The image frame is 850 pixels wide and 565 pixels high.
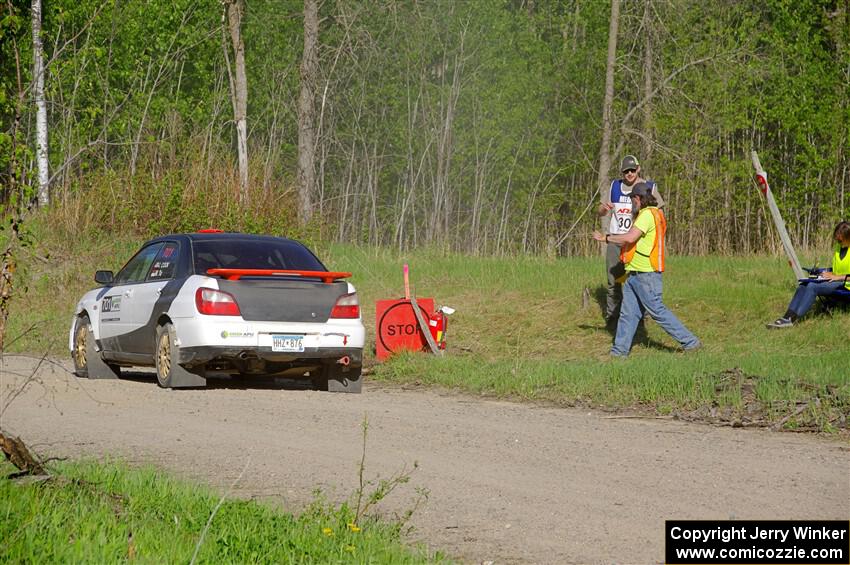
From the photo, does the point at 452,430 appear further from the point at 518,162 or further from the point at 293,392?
the point at 518,162

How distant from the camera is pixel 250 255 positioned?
13641 millimetres

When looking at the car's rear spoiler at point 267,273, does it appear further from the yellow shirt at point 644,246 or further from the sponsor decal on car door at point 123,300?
the yellow shirt at point 644,246

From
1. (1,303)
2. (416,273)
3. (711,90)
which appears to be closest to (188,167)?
(416,273)

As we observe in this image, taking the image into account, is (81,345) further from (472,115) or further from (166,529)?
(472,115)

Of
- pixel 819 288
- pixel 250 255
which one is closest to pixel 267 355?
pixel 250 255

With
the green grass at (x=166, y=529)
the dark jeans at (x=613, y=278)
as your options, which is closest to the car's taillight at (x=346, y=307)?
the dark jeans at (x=613, y=278)

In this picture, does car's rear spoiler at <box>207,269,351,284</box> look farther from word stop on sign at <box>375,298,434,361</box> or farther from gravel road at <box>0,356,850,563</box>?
word stop on sign at <box>375,298,434,361</box>

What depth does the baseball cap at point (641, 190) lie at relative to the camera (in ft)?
51.1

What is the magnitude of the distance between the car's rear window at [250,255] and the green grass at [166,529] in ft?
20.9

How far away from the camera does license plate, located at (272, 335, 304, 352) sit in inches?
500

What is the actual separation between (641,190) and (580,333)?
321cm

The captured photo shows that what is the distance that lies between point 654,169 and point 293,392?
2422cm

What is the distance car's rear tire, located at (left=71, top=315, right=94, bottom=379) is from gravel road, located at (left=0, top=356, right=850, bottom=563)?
2225 millimetres

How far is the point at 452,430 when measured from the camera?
33.6 feet
